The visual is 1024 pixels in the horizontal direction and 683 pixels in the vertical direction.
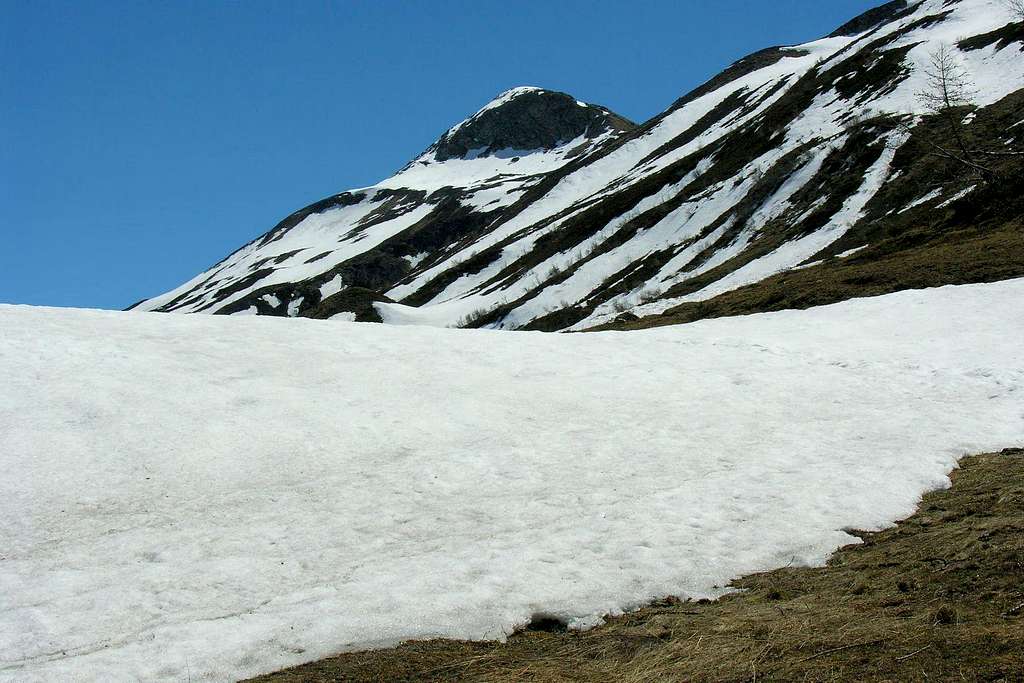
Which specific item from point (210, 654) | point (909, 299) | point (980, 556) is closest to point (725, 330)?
point (909, 299)

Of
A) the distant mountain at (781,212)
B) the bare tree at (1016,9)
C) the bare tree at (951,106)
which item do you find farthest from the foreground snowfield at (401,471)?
the bare tree at (1016,9)

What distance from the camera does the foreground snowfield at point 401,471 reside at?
27.3ft

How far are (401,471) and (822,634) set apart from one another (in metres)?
7.93

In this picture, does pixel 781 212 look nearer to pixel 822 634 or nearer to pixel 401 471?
pixel 401 471

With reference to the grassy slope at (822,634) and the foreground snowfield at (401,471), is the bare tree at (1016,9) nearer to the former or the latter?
the foreground snowfield at (401,471)

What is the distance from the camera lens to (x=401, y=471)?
1270cm

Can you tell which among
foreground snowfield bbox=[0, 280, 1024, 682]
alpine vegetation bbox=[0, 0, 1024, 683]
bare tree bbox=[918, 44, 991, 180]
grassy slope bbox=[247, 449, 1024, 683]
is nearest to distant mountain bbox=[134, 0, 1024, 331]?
bare tree bbox=[918, 44, 991, 180]

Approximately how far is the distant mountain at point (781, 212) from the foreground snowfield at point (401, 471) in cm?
1590

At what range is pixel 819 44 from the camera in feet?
508

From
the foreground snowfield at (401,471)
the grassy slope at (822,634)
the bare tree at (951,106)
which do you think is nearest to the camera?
the grassy slope at (822,634)

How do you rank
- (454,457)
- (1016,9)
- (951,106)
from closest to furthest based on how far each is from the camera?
(454,457) → (951,106) → (1016,9)

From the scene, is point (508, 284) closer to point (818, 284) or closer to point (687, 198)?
point (687, 198)

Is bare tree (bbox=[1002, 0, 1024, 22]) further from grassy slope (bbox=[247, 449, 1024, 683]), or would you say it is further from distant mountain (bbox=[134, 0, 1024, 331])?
grassy slope (bbox=[247, 449, 1024, 683])

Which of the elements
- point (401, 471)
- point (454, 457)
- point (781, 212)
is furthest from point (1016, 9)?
point (401, 471)
